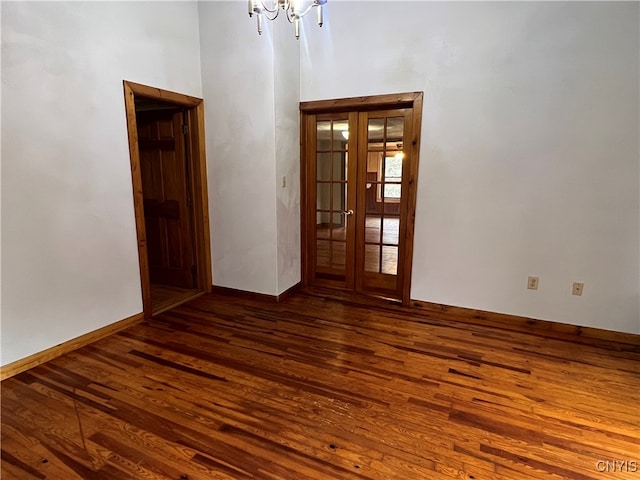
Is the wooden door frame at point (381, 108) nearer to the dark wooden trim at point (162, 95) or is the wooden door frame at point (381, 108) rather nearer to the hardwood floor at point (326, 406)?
the hardwood floor at point (326, 406)

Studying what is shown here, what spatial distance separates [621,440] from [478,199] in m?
1.95

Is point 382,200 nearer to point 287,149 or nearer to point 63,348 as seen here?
point 287,149

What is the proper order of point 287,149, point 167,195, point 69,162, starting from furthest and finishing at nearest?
point 167,195
point 287,149
point 69,162

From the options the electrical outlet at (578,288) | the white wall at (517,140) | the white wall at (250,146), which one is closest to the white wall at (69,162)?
the white wall at (250,146)

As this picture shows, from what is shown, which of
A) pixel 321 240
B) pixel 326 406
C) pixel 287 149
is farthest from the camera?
pixel 321 240

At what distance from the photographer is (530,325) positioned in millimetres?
3209

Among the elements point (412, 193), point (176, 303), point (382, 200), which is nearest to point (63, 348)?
point (176, 303)

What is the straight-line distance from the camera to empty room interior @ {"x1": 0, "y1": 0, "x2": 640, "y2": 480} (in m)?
1.93

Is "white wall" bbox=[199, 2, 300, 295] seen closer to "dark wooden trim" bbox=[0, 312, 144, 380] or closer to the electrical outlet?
"dark wooden trim" bbox=[0, 312, 144, 380]

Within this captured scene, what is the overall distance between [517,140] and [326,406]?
257 cm

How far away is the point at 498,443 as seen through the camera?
1840mm

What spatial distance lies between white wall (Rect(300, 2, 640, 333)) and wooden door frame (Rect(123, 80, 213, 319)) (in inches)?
58.2

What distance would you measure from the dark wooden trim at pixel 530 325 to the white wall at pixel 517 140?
6cm

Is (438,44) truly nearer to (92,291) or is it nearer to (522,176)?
(522,176)
